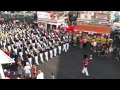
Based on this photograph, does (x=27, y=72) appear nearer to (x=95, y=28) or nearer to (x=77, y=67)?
(x=77, y=67)

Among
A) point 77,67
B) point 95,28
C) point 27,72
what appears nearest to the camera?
point 27,72

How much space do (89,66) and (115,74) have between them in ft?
4.62

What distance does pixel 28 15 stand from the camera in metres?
19.5

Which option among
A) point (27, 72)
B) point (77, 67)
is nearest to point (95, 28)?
point (77, 67)

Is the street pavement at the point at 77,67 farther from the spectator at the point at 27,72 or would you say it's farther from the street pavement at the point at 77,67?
the spectator at the point at 27,72

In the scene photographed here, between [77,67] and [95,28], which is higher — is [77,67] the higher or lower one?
the lower one

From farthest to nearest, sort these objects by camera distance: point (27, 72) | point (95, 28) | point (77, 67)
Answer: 1. point (95, 28)
2. point (77, 67)
3. point (27, 72)

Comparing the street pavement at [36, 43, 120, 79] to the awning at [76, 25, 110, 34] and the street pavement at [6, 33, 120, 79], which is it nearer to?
the street pavement at [6, 33, 120, 79]

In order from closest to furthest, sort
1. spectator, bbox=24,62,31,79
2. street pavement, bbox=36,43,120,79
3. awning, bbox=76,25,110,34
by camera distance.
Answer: spectator, bbox=24,62,31,79 → street pavement, bbox=36,43,120,79 → awning, bbox=76,25,110,34

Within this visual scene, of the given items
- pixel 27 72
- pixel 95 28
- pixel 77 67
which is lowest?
pixel 77 67

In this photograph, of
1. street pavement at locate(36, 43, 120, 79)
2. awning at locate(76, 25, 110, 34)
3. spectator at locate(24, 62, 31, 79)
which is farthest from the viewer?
awning at locate(76, 25, 110, 34)

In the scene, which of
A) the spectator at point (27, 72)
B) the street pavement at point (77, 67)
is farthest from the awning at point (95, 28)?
the spectator at point (27, 72)

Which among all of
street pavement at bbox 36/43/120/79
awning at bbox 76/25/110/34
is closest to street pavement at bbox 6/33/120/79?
street pavement at bbox 36/43/120/79
